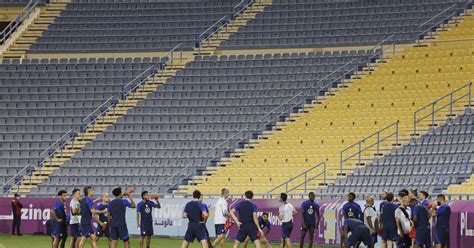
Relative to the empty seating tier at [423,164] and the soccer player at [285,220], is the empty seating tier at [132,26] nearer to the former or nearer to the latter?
the empty seating tier at [423,164]

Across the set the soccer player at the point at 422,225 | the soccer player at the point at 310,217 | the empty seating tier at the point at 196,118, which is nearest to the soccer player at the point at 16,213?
the empty seating tier at the point at 196,118

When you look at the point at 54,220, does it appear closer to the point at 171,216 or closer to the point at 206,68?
the point at 171,216

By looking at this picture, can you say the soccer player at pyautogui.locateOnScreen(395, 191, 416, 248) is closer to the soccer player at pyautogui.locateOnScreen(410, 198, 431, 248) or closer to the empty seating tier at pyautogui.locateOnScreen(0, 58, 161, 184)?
the soccer player at pyautogui.locateOnScreen(410, 198, 431, 248)

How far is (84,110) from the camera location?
49.8m

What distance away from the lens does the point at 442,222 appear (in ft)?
91.3

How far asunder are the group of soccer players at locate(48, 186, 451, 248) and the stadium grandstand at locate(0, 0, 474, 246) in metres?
7.89

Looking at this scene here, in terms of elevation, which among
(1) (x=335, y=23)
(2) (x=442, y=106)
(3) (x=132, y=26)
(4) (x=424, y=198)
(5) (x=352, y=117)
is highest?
(3) (x=132, y=26)

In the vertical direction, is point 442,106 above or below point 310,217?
above

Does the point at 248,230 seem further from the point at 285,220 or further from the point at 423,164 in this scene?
the point at 423,164

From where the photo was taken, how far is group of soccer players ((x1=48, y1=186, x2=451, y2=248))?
2772cm

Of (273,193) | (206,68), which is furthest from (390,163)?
(206,68)

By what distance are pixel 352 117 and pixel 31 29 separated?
A: 15776mm

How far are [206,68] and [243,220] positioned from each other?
72.8 ft

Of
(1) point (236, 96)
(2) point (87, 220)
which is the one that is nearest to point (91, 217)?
(2) point (87, 220)
